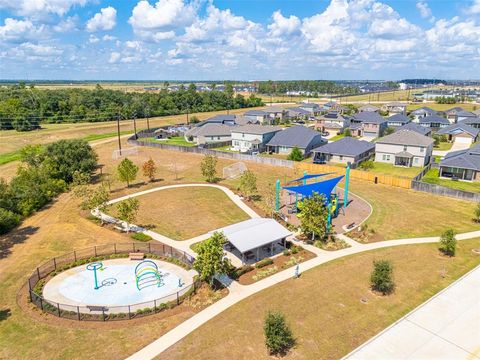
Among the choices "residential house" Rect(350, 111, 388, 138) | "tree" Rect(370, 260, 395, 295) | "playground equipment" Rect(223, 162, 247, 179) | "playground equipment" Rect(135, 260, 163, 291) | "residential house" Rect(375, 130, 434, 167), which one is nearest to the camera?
"tree" Rect(370, 260, 395, 295)

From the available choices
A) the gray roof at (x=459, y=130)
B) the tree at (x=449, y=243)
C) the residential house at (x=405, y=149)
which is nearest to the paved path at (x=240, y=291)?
the tree at (x=449, y=243)

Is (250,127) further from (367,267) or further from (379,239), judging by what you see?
(367,267)

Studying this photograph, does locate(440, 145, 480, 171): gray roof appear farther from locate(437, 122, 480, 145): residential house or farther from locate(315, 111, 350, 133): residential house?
locate(315, 111, 350, 133): residential house

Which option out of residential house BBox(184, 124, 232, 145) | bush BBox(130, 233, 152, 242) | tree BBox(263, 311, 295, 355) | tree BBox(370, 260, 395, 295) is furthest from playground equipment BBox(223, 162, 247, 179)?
tree BBox(263, 311, 295, 355)

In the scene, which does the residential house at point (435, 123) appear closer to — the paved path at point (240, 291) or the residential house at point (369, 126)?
the residential house at point (369, 126)

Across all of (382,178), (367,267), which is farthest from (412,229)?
(382,178)

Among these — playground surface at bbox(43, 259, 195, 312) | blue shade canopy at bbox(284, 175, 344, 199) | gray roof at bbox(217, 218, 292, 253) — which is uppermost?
blue shade canopy at bbox(284, 175, 344, 199)
